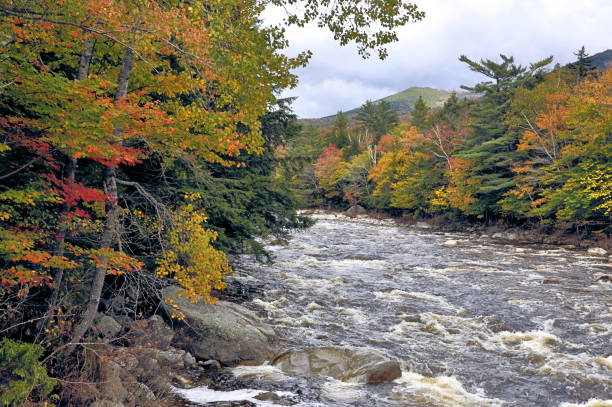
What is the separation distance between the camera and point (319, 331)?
35.3ft

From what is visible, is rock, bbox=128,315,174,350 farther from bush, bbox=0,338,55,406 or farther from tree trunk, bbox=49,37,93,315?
bush, bbox=0,338,55,406

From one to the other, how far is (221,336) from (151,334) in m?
1.64

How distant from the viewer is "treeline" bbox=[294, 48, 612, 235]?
25812 mm

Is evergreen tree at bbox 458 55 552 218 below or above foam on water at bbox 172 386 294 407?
above

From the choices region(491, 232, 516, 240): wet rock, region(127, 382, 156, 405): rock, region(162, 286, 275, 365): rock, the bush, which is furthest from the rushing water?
region(491, 232, 516, 240): wet rock

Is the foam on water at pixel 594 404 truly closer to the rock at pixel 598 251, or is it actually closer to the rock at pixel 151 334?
the rock at pixel 151 334

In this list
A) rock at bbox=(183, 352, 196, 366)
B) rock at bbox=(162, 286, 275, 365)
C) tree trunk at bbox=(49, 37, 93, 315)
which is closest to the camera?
tree trunk at bbox=(49, 37, 93, 315)

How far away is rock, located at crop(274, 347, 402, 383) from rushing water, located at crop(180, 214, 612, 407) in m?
0.24

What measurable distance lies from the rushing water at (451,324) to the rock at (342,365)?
0.24 meters

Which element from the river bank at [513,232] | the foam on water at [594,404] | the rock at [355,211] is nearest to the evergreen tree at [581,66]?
the river bank at [513,232]

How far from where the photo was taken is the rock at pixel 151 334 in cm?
746

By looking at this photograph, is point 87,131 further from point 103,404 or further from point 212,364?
point 212,364

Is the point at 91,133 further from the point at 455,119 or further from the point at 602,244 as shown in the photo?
the point at 455,119

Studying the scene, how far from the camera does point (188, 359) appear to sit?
27.7ft
